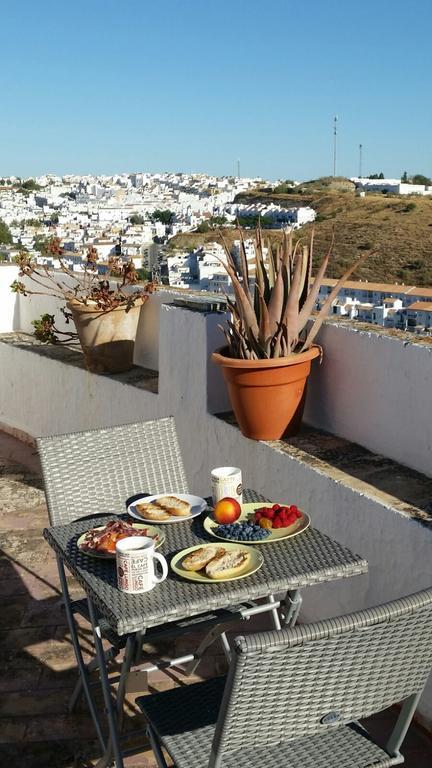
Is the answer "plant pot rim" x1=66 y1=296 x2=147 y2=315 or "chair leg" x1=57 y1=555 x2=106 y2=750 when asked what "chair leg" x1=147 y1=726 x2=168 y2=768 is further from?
"plant pot rim" x1=66 y1=296 x2=147 y2=315

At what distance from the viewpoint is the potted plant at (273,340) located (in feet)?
9.81

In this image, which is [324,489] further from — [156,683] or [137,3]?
[137,3]

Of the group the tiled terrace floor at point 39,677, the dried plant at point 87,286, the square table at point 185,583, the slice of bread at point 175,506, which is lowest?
the tiled terrace floor at point 39,677

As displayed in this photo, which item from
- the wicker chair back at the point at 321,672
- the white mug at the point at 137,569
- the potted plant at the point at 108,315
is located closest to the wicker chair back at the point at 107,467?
the white mug at the point at 137,569

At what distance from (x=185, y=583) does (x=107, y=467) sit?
77cm

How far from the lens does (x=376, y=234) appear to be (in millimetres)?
49031

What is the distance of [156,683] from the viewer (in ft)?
8.45

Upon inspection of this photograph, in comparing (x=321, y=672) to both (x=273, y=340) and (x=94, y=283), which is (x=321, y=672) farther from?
(x=94, y=283)

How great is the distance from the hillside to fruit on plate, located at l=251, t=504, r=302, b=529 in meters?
33.5

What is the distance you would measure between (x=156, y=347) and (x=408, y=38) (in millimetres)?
58033

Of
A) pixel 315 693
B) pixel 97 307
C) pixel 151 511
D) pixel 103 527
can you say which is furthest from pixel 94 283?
pixel 315 693

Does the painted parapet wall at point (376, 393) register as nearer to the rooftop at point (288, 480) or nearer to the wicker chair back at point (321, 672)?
the rooftop at point (288, 480)


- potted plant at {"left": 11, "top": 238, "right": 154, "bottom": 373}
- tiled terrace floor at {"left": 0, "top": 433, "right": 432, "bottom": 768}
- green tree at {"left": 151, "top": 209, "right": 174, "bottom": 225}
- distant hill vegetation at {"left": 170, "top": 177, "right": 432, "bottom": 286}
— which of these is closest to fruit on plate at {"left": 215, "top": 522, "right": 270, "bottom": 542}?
tiled terrace floor at {"left": 0, "top": 433, "right": 432, "bottom": 768}

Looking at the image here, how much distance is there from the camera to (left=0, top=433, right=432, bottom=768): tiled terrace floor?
2.23 meters
